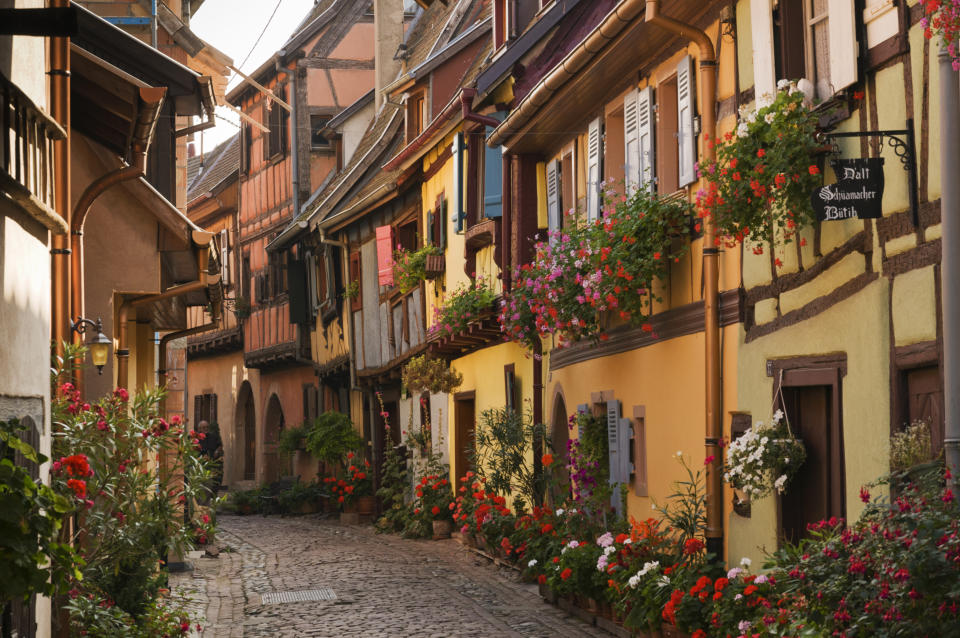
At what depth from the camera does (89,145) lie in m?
10.5

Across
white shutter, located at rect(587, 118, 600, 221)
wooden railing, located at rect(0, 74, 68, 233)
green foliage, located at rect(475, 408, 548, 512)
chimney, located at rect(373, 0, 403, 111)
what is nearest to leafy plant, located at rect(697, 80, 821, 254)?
wooden railing, located at rect(0, 74, 68, 233)

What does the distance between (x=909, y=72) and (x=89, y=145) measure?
267 inches

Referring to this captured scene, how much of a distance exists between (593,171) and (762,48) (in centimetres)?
393

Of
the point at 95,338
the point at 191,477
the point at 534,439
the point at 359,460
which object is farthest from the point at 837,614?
the point at 359,460

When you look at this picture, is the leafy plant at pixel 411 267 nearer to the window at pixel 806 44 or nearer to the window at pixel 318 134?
the window at pixel 318 134

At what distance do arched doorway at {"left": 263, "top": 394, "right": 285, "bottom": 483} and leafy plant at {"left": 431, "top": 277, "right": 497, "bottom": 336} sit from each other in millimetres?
15073

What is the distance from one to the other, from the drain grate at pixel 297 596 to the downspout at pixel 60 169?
543 cm

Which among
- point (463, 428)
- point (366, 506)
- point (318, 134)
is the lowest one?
point (366, 506)

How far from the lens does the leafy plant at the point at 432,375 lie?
59.9ft

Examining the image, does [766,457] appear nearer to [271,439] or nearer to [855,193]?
[855,193]

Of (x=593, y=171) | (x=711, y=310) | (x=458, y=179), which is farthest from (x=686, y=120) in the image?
(x=458, y=179)

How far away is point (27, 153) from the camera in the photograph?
17.9 ft

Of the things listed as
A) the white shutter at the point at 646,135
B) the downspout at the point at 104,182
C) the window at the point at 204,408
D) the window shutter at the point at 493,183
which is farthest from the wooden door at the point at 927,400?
the window at the point at 204,408

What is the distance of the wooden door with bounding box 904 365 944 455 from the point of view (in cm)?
588
